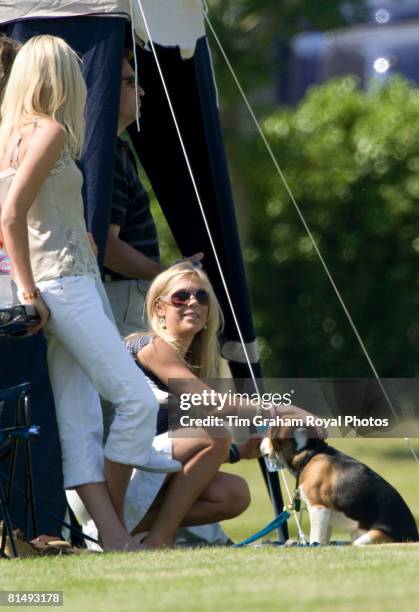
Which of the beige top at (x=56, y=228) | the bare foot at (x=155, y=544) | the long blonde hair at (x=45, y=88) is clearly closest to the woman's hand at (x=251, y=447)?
the bare foot at (x=155, y=544)

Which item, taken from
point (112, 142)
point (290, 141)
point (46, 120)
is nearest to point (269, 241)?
point (290, 141)

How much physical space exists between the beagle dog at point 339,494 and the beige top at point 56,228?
1.06m

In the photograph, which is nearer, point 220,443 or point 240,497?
point 220,443

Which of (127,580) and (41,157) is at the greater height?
(41,157)

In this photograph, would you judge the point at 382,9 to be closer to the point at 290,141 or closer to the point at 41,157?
the point at 290,141

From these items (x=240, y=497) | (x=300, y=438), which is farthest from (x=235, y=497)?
(x=300, y=438)

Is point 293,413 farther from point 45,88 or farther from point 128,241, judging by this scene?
point 45,88

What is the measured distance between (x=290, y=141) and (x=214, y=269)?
6.67 metres

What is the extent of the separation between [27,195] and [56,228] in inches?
6.6

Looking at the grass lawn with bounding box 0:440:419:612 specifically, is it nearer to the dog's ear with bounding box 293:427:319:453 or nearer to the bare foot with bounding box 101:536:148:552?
the bare foot with bounding box 101:536:148:552

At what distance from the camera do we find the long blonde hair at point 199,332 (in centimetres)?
529

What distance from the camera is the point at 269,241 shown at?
12688 mm

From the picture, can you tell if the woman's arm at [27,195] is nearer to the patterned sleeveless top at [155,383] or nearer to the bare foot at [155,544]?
the patterned sleeveless top at [155,383]

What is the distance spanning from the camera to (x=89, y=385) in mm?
4770
